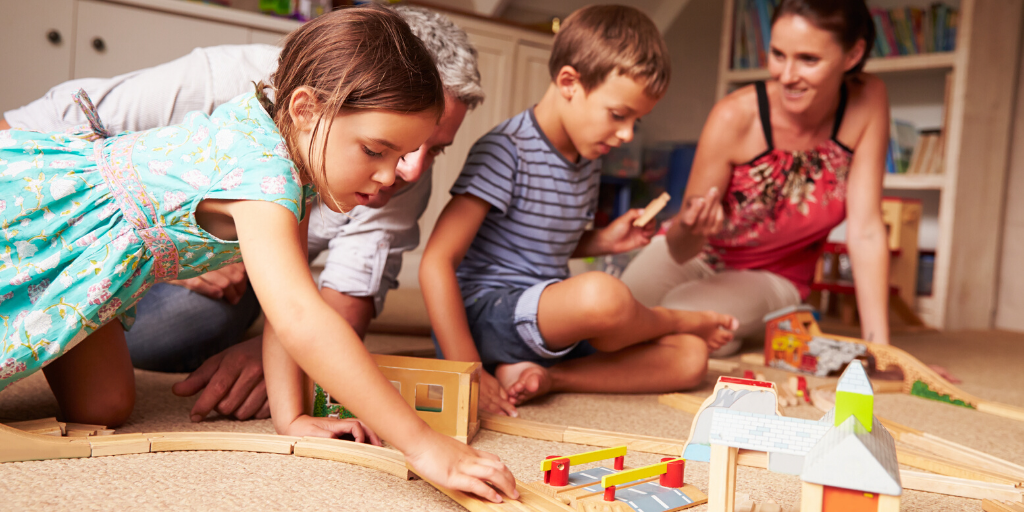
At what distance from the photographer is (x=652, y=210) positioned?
1.13m

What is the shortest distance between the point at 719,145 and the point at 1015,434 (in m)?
0.76

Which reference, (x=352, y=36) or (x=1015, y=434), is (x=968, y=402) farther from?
(x=352, y=36)

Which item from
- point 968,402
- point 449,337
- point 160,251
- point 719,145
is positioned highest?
point 719,145

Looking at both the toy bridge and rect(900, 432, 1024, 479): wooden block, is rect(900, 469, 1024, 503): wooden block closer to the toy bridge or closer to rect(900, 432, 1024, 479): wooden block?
rect(900, 432, 1024, 479): wooden block

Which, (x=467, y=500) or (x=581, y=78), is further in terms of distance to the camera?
(x=581, y=78)

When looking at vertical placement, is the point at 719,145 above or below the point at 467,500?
above

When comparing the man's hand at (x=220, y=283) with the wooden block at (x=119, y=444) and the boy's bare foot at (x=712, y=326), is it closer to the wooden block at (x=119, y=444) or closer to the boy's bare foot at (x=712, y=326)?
the wooden block at (x=119, y=444)

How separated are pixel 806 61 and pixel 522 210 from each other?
27.0 inches

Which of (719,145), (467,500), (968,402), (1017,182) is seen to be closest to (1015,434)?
(968,402)

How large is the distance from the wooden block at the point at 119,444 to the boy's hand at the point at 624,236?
78cm

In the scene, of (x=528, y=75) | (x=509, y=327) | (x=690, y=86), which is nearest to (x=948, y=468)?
(x=509, y=327)

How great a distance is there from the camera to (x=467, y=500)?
1.89ft

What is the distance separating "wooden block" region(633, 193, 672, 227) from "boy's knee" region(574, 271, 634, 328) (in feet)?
0.64

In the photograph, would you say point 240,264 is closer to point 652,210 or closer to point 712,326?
point 652,210
